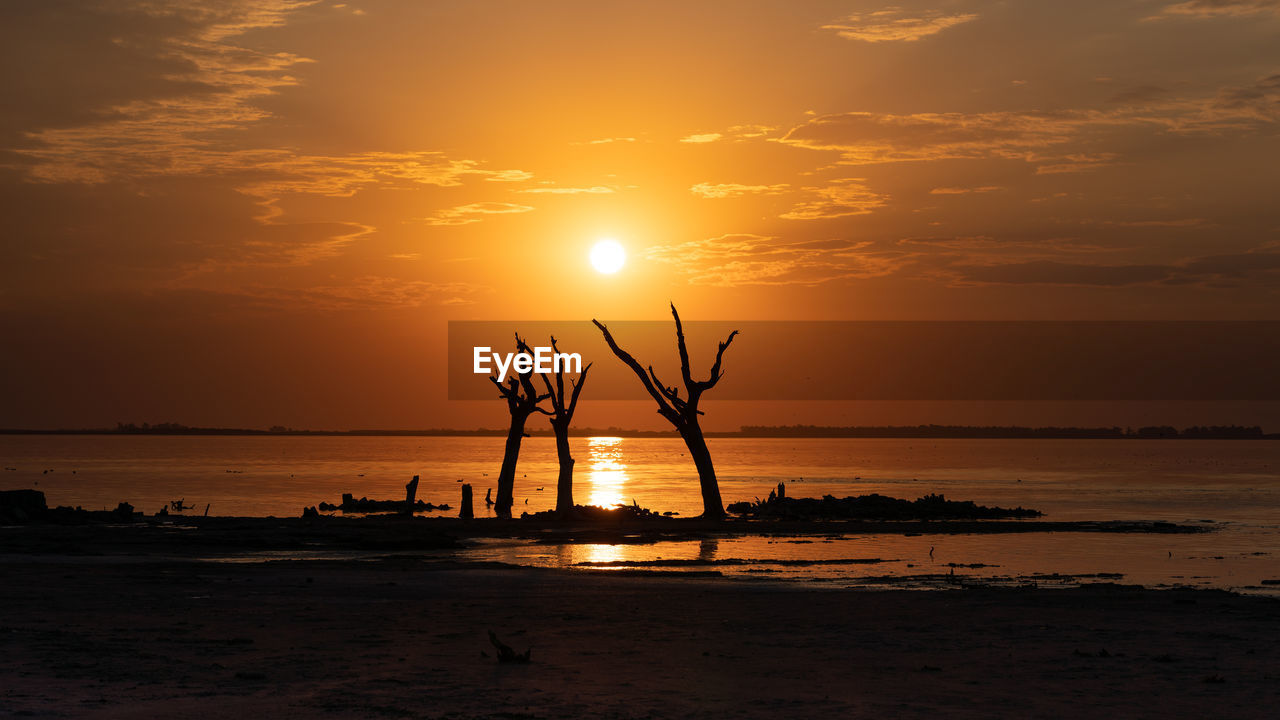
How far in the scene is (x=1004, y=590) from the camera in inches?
896

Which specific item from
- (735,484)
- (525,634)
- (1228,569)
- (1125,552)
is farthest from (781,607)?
(735,484)

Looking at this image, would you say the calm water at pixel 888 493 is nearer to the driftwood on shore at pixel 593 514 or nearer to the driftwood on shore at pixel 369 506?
the driftwood on shore at pixel 369 506

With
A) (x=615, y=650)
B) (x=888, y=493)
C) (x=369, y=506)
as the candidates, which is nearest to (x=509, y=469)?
(x=369, y=506)

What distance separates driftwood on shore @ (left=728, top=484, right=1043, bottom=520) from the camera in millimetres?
52281

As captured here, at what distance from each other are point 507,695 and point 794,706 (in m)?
3.16

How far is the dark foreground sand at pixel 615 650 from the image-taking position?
12.3 meters

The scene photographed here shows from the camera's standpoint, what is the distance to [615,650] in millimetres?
15656

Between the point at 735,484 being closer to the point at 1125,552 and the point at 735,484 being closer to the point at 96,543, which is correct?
the point at 1125,552

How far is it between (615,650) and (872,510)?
39701 mm

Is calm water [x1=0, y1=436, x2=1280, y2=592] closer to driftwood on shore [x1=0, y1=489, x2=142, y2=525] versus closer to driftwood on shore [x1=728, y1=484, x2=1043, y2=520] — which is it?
driftwood on shore [x1=728, y1=484, x2=1043, y2=520]

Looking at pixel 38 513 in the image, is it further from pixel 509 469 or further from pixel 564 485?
pixel 564 485

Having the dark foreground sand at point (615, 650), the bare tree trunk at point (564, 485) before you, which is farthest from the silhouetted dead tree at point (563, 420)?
the dark foreground sand at point (615, 650)

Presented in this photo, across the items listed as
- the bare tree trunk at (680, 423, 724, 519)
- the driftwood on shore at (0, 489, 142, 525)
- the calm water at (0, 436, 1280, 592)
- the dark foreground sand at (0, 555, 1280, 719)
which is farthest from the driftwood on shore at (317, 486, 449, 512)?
the dark foreground sand at (0, 555, 1280, 719)

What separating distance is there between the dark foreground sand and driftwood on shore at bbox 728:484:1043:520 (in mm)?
29111
